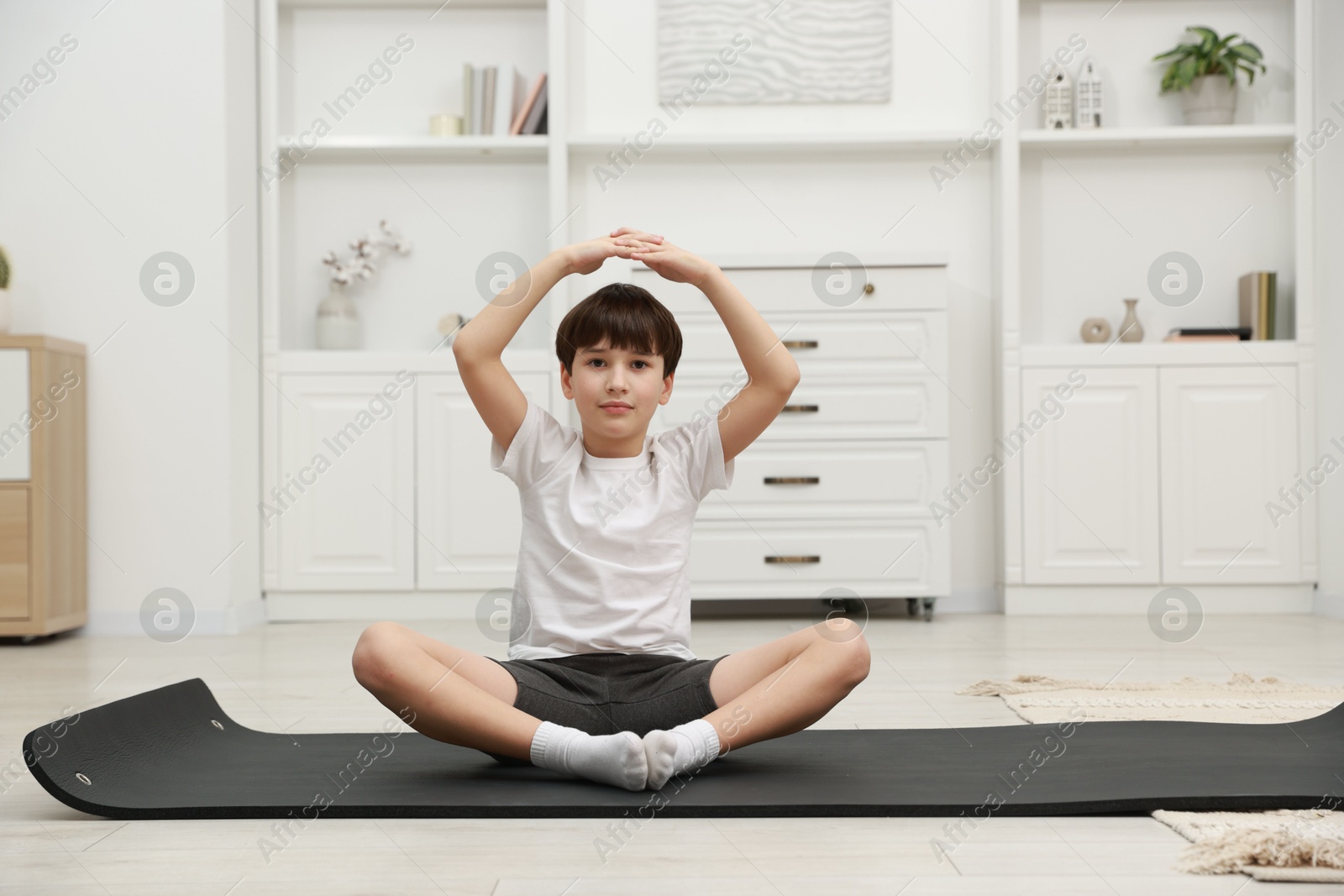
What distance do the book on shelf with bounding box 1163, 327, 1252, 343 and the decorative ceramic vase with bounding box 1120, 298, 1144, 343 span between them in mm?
82

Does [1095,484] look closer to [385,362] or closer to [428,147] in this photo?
[385,362]

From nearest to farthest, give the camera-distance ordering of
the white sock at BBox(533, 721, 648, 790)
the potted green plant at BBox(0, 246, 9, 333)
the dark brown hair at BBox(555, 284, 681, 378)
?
1. the white sock at BBox(533, 721, 648, 790)
2. the dark brown hair at BBox(555, 284, 681, 378)
3. the potted green plant at BBox(0, 246, 9, 333)

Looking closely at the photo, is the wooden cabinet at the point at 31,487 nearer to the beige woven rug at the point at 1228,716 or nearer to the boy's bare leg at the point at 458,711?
the boy's bare leg at the point at 458,711

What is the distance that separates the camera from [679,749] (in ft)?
4.22

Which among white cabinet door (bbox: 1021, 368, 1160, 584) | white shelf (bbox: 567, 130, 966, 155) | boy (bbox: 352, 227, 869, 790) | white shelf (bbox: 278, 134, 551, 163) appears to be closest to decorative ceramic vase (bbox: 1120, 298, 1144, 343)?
white cabinet door (bbox: 1021, 368, 1160, 584)

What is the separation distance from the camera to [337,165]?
3.64m

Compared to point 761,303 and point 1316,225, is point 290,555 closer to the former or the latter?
point 761,303

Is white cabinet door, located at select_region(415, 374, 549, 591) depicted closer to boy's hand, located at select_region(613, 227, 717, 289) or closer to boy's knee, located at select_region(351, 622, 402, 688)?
boy's hand, located at select_region(613, 227, 717, 289)

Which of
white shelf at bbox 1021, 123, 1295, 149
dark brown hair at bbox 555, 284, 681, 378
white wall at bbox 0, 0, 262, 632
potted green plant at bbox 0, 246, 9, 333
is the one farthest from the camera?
white shelf at bbox 1021, 123, 1295, 149

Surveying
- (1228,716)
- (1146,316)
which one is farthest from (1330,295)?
(1228,716)

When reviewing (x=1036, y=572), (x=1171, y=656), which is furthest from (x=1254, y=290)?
(x=1171, y=656)

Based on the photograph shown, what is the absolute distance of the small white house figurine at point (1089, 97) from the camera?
3.53 meters

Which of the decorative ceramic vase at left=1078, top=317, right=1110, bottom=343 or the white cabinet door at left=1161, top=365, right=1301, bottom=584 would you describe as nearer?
the white cabinet door at left=1161, top=365, right=1301, bottom=584

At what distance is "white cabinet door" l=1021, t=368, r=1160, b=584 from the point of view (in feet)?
10.9
